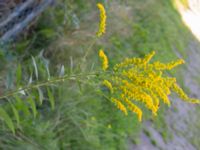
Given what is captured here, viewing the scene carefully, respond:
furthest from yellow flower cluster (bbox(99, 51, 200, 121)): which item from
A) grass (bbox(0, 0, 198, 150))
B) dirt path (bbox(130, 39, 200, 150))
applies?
dirt path (bbox(130, 39, 200, 150))

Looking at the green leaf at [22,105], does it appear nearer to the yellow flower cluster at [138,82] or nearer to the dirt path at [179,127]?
the yellow flower cluster at [138,82]

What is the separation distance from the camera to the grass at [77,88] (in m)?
3.26

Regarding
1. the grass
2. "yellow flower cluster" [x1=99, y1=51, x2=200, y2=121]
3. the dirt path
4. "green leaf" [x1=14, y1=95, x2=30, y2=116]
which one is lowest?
the dirt path

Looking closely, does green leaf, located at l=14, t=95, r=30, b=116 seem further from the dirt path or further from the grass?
the dirt path

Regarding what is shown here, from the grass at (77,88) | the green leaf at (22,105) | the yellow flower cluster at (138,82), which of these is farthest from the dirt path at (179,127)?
the yellow flower cluster at (138,82)

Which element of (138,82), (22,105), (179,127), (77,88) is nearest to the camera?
(138,82)

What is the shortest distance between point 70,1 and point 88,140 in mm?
1467

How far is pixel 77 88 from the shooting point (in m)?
3.64

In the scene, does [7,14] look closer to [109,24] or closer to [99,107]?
[99,107]

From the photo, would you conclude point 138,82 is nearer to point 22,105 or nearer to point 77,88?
point 22,105

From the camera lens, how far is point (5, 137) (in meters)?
2.93

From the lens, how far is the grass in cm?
Answer: 326

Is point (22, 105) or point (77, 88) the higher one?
point (22, 105)

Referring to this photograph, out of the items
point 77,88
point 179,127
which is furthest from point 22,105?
point 179,127
